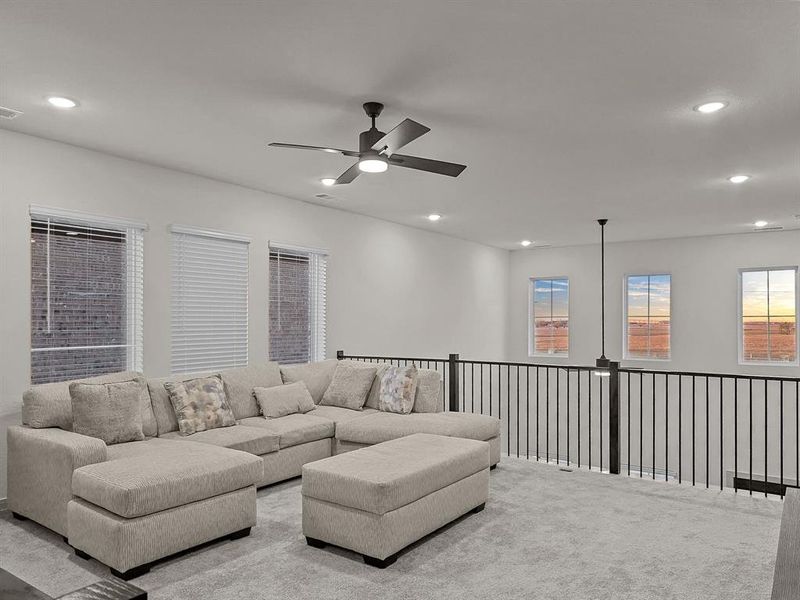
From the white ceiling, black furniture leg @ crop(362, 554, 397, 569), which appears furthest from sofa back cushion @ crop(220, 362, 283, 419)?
black furniture leg @ crop(362, 554, 397, 569)

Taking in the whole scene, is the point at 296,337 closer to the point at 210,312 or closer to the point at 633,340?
the point at 210,312

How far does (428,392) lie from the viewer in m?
5.51

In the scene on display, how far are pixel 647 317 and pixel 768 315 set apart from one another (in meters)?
1.63

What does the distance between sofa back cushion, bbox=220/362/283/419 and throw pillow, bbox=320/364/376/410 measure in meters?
0.58

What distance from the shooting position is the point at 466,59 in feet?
9.40

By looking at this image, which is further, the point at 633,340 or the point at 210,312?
the point at 633,340

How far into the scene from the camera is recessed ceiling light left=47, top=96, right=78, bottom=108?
341 cm

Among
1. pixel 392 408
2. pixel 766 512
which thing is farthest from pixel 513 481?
pixel 766 512

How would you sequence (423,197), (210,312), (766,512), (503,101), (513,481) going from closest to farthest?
(503,101), (766,512), (513,481), (210,312), (423,197)

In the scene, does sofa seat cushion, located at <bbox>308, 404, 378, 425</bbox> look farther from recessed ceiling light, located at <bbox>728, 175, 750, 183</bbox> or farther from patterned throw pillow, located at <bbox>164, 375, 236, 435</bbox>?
recessed ceiling light, located at <bbox>728, 175, 750, 183</bbox>

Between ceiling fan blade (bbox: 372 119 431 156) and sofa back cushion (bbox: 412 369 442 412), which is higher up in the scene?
ceiling fan blade (bbox: 372 119 431 156)

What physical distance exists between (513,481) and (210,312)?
3.08 meters

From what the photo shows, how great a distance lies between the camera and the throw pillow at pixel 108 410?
369 cm

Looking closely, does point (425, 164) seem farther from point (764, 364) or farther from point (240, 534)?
point (764, 364)
